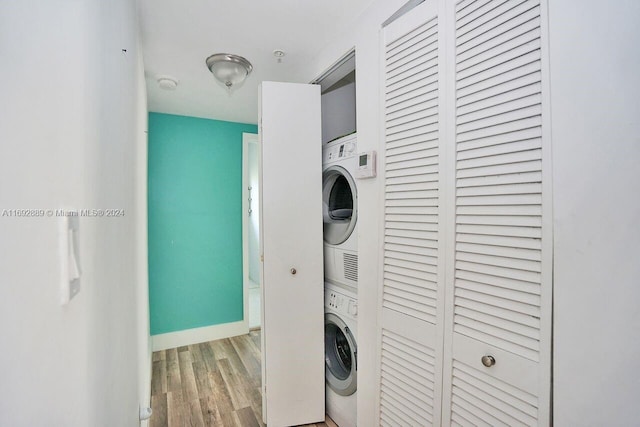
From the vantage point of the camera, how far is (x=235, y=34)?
1.71m

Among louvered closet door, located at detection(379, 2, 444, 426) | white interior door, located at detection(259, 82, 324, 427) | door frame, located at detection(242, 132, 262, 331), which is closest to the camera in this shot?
louvered closet door, located at detection(379, 2, 444, 426)

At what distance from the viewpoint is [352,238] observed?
175 cm

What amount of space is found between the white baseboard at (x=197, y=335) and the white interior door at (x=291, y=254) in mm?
1531

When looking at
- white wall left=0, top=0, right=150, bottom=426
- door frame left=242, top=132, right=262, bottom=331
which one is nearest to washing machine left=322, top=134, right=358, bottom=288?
white wall left=0, top=0, right=150, bottom=426

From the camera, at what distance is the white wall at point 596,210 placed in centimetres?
67

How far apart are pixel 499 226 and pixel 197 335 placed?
10.1 feet

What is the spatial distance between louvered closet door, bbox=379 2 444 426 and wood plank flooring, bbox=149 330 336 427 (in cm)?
94

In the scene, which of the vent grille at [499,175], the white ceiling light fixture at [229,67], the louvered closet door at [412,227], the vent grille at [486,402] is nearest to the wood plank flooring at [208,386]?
the louvered closet door at [412,227]

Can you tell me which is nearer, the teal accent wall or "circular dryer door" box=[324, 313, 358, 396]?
"circular dryer door" box=[324, 313, 358, 396]

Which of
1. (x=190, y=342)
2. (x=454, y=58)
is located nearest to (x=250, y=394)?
(x=190, y=342)

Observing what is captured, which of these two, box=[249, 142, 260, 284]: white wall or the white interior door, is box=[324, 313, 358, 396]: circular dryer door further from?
box=[249, 142, 260, 284]: white wall

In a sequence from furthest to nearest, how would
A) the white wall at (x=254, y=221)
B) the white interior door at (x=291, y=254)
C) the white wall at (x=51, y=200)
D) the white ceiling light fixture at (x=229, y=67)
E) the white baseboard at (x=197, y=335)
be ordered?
the white wall at (x=254, y=221)
the white baseboard at (x=197, y=335)
the white ceiling light fixture at (x=229, y=67)
the white interior door at (x=291, y=254)
the white wall at (x=51, y=200)

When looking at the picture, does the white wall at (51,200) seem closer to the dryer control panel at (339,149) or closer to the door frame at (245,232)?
the dryer control panel at (339,149)

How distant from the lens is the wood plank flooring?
1.95 metres
